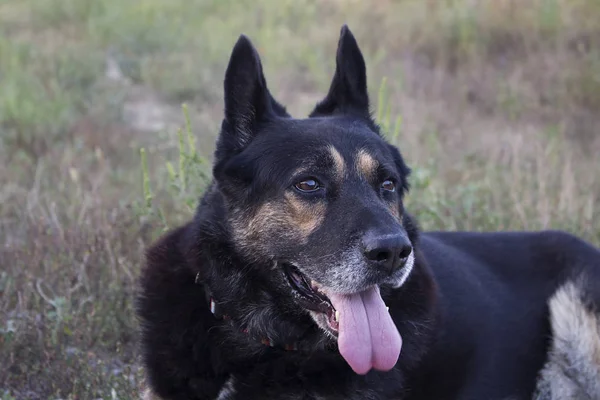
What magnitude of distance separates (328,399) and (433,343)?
0.69m

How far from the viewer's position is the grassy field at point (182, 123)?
459 centimetres

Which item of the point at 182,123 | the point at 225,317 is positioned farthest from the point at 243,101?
the point at 182,123

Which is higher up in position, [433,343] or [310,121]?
[310,121]

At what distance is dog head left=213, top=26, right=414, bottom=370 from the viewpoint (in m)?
3.04

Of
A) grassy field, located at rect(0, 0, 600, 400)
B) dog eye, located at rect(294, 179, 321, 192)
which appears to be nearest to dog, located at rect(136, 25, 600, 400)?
dog eye, located at rect(294, 179, 321, 192)

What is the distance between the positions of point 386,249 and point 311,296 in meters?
0.43

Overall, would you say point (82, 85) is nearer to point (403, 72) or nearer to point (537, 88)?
point (403, 72)

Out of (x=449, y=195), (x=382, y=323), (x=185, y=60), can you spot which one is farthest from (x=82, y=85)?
(x=382, y=323)

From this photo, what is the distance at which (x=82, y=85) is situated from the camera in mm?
9406

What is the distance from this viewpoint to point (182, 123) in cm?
905

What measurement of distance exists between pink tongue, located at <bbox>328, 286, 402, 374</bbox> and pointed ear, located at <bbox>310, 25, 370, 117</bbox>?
1080mm

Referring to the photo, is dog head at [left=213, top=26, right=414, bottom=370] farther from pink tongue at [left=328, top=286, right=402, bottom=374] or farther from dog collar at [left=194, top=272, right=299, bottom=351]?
dog collar at [left=194, top=272, right=299, bottom=351]

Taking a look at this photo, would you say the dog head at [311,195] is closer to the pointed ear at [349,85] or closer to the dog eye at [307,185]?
the dog eye at [307,185]

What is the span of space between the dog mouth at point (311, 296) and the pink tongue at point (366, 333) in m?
0.05
